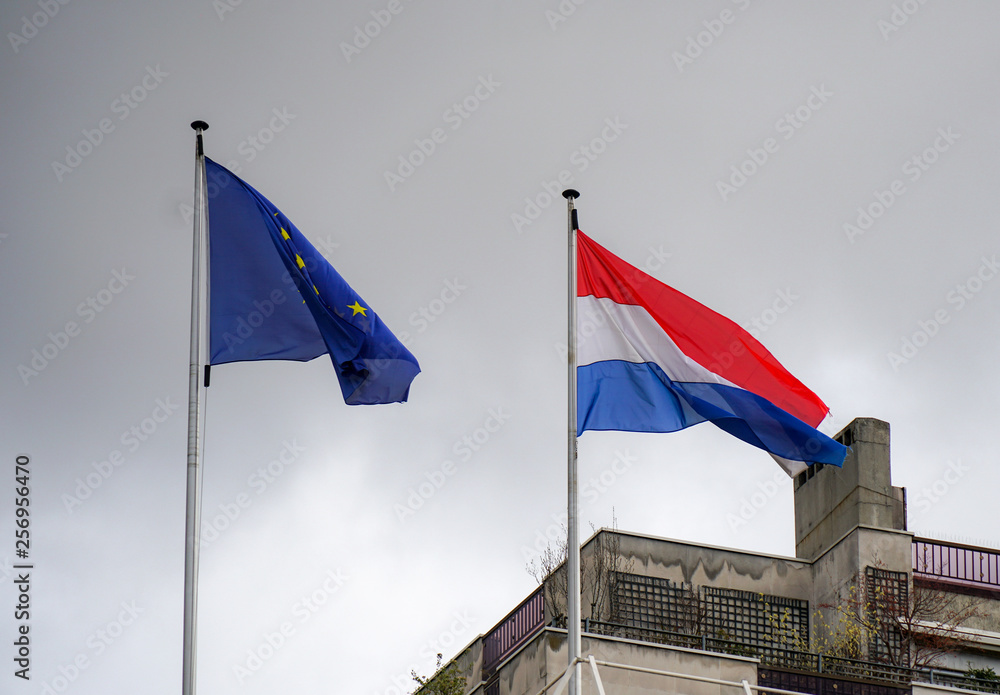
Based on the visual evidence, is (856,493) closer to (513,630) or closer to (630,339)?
(513,630)

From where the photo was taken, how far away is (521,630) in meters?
31.3

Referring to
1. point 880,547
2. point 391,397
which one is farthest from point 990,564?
point 391,397

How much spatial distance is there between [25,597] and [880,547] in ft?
64.4

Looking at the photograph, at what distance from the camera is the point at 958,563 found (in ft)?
113

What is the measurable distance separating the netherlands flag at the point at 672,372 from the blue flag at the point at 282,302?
278 cm

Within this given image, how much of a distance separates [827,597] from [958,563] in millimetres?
3348

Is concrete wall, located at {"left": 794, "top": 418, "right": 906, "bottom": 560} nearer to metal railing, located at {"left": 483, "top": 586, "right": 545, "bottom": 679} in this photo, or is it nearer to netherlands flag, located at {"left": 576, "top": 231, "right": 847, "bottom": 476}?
metal railing, located at {"left": 483, "top": 586, "right": 545, "bottom": 679}

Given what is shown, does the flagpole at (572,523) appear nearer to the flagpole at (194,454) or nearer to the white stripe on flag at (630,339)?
the white stripe on flag at (630,339)

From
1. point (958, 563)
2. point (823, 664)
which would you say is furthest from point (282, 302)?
point (958, 563)

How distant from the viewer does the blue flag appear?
18562mm

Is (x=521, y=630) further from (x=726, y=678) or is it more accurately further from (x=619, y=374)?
(x=619, y=374)

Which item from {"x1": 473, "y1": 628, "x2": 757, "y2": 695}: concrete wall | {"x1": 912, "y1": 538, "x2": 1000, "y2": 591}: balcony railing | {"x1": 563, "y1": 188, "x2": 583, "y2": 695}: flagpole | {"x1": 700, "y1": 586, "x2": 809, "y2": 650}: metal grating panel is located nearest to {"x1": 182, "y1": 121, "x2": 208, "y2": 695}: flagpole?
{"x1": 563, "y1": 188, "x2": 583, "y2": 695}: flagpole

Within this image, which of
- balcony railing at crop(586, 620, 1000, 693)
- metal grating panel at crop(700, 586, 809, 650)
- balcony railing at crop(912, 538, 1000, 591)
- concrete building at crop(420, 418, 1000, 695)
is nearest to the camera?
balcony railing at crop(586, 620, 1000, 693)

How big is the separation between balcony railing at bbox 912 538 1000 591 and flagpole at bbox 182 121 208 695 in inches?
855
